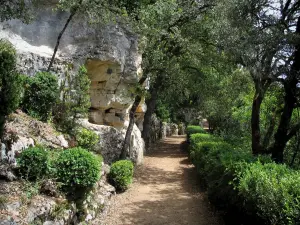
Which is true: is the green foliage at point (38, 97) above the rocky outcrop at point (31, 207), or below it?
above

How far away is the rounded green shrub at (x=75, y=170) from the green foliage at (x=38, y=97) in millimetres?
2932

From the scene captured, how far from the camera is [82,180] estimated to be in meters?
7.08

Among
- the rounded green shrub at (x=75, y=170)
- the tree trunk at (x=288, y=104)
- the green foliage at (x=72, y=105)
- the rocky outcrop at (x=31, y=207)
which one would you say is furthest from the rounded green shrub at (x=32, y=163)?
the tree trunk at (x=288, y=104)

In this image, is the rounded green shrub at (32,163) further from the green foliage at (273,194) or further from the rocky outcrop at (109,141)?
the rocky outcrop at (109,141)

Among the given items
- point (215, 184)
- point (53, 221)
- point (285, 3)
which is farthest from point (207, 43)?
point (53, 221)

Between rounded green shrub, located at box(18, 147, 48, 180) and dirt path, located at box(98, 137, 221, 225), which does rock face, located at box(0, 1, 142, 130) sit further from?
rounded green shrub, located at box(18, 147, 48, 180)

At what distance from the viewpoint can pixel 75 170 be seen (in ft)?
23.1

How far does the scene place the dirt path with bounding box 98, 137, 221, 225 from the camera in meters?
8.50

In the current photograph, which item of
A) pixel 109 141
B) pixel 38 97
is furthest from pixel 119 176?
pixel 38 97

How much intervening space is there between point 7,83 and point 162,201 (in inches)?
251

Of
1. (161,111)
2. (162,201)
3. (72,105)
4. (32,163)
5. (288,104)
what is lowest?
(162,201)

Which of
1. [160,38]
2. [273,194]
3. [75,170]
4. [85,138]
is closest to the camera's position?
[273,194]

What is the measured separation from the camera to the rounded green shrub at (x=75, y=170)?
22.9 ft

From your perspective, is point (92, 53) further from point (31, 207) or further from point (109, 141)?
point (31, 207)
